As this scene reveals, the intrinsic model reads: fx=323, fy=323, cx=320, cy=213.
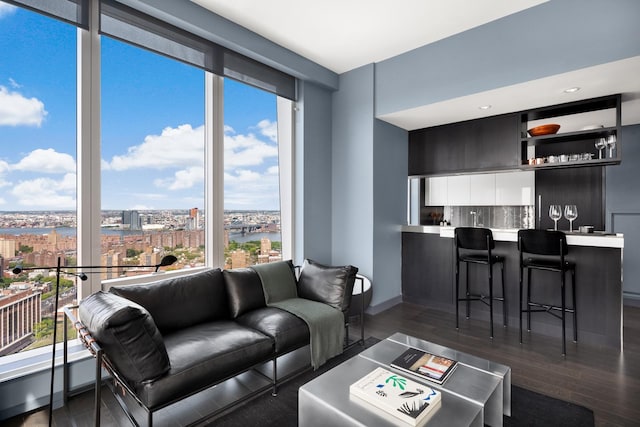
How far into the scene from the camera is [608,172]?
4.64 meters

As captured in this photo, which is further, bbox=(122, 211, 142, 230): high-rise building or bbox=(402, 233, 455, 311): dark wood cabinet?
bbox=(402, 233, 455, 311): dark wood cabinet

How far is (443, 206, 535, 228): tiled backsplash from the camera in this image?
17.3 feet

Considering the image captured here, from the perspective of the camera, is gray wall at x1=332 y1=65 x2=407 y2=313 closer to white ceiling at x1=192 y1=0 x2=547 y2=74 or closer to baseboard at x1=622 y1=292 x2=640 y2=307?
white ceiling at x1=192 y1=0 x2=547 y2=74

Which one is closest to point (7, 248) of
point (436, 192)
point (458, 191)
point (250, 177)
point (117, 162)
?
point (117, 162)

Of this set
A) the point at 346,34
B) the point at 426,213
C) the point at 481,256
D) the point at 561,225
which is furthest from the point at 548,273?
the point at 346,34

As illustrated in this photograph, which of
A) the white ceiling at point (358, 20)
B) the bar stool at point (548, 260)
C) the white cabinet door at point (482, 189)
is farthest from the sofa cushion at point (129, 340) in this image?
the white cabinet door at point (482, 189)

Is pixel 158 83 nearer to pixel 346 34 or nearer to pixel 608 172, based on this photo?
pixel 346 34

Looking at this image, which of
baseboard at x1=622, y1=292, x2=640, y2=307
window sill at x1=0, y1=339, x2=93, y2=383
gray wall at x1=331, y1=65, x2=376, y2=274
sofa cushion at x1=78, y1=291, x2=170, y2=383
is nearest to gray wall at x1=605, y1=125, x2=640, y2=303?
baseboard at x1=622, y1=292, x2=640, y2=307

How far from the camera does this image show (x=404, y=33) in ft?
10.9

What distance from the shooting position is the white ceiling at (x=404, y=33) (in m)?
2.83

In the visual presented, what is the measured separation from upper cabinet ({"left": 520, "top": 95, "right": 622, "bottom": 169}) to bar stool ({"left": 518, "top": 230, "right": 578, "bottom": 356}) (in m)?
0.95

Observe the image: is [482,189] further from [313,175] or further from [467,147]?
[313,175]

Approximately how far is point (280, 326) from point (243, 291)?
0.52 meters

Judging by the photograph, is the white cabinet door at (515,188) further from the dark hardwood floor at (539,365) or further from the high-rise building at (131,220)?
the high-rise building at (131,220)
